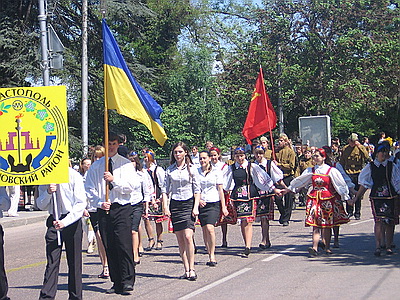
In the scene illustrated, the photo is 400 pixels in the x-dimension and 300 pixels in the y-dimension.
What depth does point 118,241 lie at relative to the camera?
815cm

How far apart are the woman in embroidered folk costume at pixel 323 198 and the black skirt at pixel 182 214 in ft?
7.46

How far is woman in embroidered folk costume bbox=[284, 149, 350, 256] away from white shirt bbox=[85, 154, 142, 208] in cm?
341

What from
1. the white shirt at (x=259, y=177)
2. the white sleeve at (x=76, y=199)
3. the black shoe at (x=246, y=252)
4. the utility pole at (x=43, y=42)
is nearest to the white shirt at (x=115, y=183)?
the white sleeve at (x=76, y=199)

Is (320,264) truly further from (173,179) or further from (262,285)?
(173,179)

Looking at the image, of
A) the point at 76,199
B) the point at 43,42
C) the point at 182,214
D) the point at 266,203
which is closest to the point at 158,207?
the point at 266,203

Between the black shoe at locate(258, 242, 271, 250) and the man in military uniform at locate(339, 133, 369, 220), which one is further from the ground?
the man in military uniform at locate(339, 133, 369, 220)

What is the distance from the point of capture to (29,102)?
7.21 meters

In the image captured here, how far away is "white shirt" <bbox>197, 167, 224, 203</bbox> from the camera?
10.3m

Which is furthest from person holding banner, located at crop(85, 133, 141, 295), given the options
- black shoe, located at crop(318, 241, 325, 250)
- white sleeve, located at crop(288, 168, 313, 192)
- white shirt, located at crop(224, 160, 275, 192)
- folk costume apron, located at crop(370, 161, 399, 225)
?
folk costume apron, located at crop(370, 161, 399, 225)

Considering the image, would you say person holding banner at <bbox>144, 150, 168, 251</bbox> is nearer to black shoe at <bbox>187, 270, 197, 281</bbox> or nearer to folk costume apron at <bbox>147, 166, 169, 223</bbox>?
folk costume apron at <bbox>147, 166, 169, 223</bbox>

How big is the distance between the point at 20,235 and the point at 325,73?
1929 cm

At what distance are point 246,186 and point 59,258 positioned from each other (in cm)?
447

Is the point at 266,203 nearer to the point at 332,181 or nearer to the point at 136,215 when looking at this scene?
the point at 332,181

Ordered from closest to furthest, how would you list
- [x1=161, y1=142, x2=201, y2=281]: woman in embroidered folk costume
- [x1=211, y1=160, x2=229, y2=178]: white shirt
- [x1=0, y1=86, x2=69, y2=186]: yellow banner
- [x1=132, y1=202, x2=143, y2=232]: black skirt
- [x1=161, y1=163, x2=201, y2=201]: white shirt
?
[x1=0, y1=86, x2=69, y2=186]: yellow banner → [x1=161, y1=142, x2=201, y2=281]: woman in embroidered folk costume → [x1=161, y1=163, x2=201, y2=201]: white shirt → [x1=132, y1=202, x2=143, y2=232]: black skirt → [x1=211, y1=160, x2=229, y2=178]: white shirt
